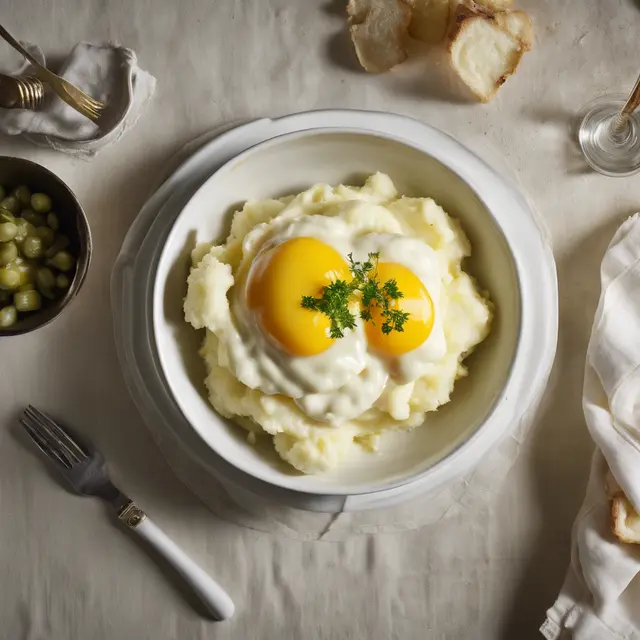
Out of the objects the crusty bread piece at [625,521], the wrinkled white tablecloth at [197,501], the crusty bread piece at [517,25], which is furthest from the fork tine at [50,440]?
the crusty bread piece at [517,25]

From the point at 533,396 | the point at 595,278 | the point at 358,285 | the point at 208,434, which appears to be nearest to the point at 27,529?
the point at 208,434

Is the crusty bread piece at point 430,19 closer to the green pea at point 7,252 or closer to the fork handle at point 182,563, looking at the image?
the green pea at point 7,252

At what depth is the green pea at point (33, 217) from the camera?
121 inches

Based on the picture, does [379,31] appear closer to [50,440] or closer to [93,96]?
[93,96]

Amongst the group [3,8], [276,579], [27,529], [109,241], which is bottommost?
[27,529]

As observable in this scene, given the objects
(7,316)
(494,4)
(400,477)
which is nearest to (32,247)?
(7,316)

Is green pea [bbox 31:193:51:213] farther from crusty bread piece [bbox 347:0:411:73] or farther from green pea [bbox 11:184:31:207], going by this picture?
crusty bread piece [bbox 347:0:411:73]

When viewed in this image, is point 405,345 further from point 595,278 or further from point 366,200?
point 595,278

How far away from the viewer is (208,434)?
110 inches

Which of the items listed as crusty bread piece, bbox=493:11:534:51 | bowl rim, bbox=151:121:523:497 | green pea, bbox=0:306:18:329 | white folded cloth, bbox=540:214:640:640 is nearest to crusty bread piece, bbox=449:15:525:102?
crusty bread piece, bbox=493:11:534:51

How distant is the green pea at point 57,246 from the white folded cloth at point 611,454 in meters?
2.53

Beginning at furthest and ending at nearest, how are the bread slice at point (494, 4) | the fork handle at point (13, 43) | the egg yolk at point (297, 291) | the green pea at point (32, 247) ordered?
the bread slice at point (494, 4) → the green pea at point (32, 247) → the fork handle at point (13, 43) → the egg yolk at point (297, 291)

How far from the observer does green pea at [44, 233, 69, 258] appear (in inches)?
121

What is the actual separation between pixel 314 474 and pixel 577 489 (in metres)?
1.44
